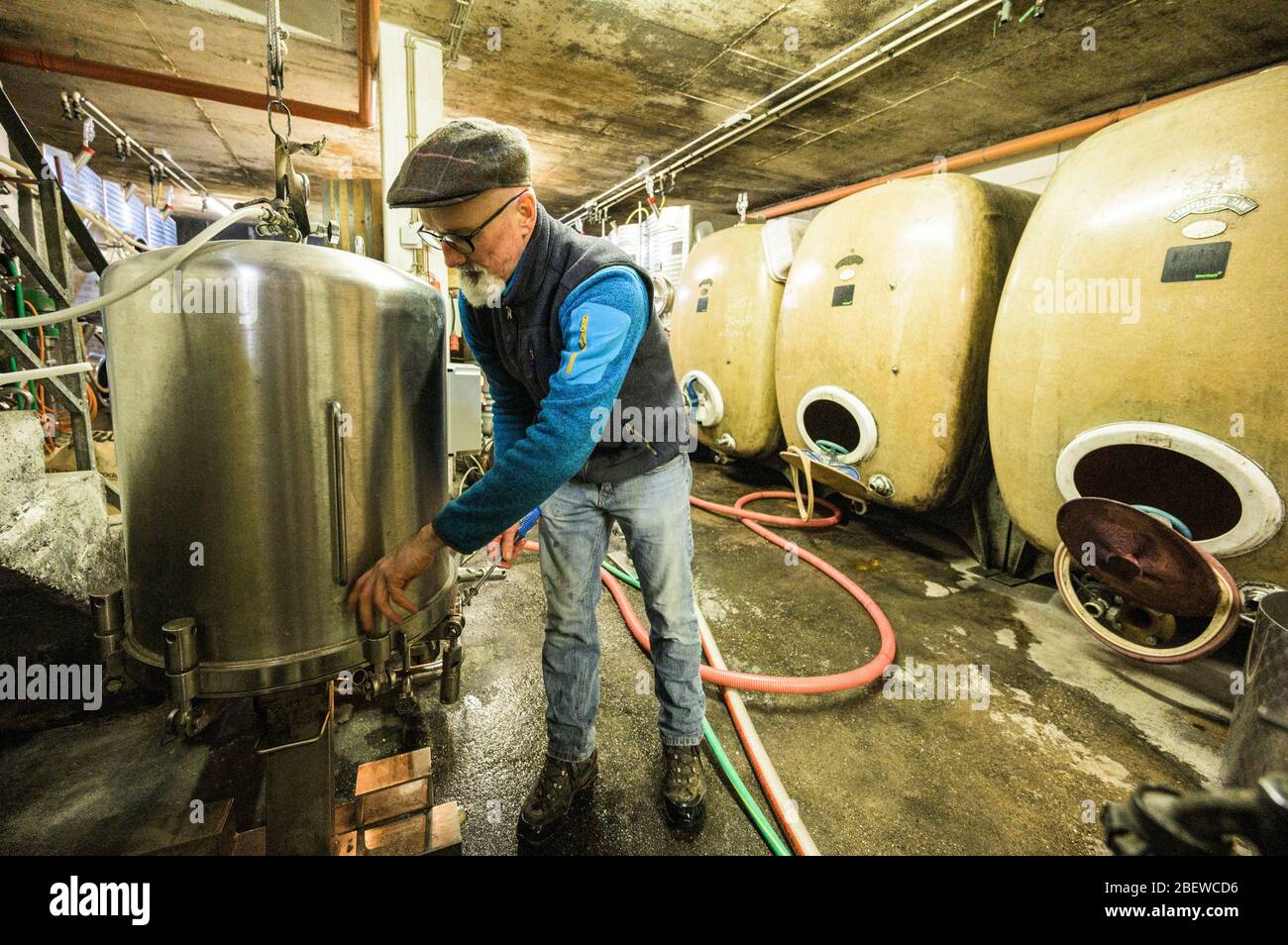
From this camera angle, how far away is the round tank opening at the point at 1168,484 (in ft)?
6.82

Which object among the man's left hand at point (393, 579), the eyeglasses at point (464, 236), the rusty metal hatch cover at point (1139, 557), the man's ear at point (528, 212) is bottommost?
the rusty metal hatch cover at point (1139, 557)

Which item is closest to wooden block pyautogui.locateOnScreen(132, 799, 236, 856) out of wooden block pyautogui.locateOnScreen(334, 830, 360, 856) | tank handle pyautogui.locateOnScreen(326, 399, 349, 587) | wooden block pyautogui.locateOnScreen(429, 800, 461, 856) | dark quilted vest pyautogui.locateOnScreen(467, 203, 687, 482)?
wooden block pyautogui.locateOnScreen(334, 830, 360, 856)

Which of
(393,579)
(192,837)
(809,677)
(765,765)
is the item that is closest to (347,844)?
(192,837)

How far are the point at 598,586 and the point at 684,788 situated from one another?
69cm

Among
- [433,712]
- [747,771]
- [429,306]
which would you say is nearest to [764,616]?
[747,771]

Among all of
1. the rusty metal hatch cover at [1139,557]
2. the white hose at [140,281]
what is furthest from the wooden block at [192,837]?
the rusty metal hatch cover at [1139,557]

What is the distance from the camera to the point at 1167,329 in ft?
7.07

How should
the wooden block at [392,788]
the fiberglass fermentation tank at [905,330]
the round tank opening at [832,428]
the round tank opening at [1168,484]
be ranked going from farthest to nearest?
the round tank opening at [832,428] → the fiberglass fermentation tank at [905,330] → the round tank opening at [1168,484] → the wooden block at [392,788]

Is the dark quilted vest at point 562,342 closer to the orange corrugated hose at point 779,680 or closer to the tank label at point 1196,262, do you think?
the orange corrugated hose at point 779,680

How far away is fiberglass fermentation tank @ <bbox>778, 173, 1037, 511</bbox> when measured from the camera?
10.3 feet

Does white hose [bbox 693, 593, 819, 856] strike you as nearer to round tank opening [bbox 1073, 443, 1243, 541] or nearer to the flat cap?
the flat cap

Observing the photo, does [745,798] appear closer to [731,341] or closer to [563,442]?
[563,442]

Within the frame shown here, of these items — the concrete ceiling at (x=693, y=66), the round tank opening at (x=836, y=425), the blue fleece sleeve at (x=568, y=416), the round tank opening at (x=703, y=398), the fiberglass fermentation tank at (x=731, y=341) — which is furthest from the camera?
the round tank opening at (x=703, y=398)
